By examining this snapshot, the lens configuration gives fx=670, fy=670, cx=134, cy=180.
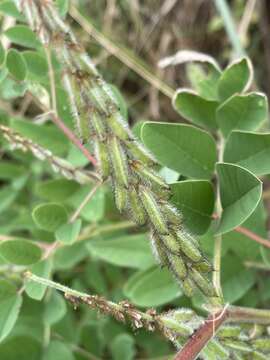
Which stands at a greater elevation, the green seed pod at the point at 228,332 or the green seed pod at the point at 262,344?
the green seed pod at the point at 228,332

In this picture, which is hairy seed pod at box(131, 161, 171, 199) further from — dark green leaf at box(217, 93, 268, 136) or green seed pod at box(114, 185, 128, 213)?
dark green leaf at box(217, 93, 268, 136)

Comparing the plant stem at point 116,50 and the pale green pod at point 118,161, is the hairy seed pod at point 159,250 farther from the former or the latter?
the plant stem at point 116,50

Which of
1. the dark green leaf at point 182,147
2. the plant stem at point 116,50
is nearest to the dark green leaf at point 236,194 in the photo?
the dark green leaf at point 182,147

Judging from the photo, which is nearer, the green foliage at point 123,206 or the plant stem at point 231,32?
the green foliage at point 123,206

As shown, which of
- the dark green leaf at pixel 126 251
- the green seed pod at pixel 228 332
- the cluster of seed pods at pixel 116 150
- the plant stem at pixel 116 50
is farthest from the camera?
the plant stem at pixel 116 50

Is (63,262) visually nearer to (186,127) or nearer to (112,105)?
(186,127)

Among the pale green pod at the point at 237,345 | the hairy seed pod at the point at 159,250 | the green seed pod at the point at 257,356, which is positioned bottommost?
the green seed pod at the point at 257,356

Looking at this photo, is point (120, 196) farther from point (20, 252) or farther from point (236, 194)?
point (20, 252)

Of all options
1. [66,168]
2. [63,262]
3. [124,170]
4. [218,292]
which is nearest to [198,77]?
[66,168]
